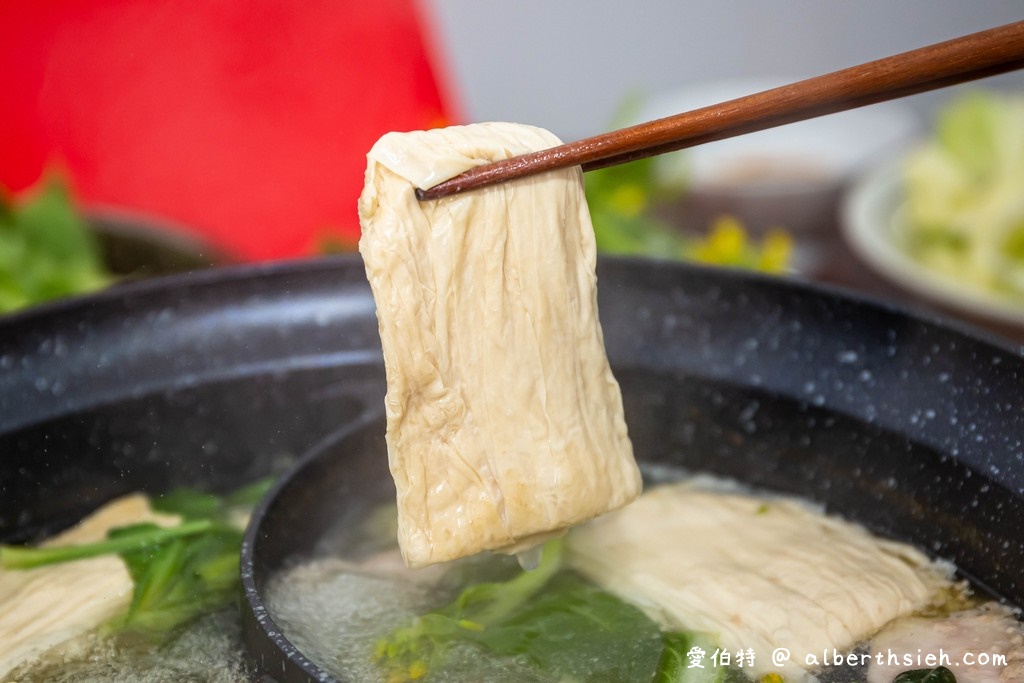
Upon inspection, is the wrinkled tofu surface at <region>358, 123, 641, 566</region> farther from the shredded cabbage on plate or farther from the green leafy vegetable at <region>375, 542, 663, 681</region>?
the shredded cabbage on plate

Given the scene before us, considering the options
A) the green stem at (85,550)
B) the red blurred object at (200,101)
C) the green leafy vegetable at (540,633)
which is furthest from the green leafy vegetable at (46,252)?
the green leafy vegetable at (540,633)

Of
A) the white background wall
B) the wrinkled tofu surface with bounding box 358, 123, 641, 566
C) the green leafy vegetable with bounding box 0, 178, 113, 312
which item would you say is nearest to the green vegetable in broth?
the wrinkled tofu surface with bounding box 358, 123, 641, 566

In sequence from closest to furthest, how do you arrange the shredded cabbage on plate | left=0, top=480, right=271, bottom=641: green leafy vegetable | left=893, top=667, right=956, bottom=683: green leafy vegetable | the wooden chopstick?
the wooden chopstick → left=893, top=667, right=956, bottom=683: green leafy vegetable → left=0, top=480, right=271, bottom=641: green leafy vegetable → the shredded cabbage on plate

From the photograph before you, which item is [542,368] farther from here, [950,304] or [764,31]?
[764,31]

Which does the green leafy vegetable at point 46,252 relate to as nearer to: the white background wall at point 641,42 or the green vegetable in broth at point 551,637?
the green vegetable in broth at point 551,637

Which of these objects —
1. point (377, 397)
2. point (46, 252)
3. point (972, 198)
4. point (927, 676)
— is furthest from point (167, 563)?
point (972, 198)

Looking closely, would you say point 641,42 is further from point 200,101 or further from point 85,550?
point 85,550
